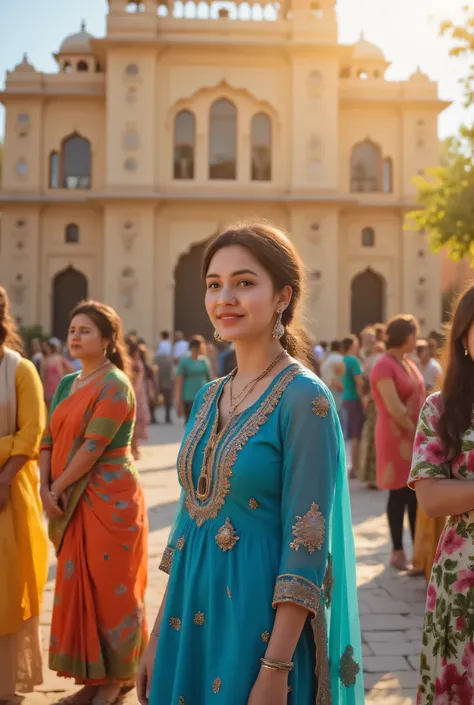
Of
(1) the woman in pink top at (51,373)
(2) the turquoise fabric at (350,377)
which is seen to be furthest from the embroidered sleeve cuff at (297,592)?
(1) the woman in pink top at (51,373)

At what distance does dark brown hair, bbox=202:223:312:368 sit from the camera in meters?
2.10

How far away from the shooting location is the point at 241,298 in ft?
6.79

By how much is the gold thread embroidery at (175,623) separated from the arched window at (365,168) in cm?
2570

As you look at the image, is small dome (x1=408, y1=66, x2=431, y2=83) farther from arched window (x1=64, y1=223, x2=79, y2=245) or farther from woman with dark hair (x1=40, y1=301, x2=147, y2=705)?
woman with dark hair (x1=40, y1=301, x2=147, y2=705)

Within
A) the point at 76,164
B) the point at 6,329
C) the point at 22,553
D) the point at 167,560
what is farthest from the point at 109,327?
the point at 76,164

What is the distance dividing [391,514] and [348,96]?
22714mm

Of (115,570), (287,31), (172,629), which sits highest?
(287,31)

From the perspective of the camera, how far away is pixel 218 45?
24.2 meters

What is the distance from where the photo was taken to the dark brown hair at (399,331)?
5.61 m

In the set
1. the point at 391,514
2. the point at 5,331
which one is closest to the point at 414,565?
the point at 391,514

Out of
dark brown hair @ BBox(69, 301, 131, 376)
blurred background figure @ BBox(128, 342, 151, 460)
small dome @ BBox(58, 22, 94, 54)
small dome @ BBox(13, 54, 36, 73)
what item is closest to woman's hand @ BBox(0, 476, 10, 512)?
dark brown hair @ BBox(69, 301, 131, 376)

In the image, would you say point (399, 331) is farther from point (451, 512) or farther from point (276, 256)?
point (276, 256)

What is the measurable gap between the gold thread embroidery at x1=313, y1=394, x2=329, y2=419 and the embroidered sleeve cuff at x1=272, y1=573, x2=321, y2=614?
402 millimetres

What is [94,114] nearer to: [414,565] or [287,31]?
[287,31]
